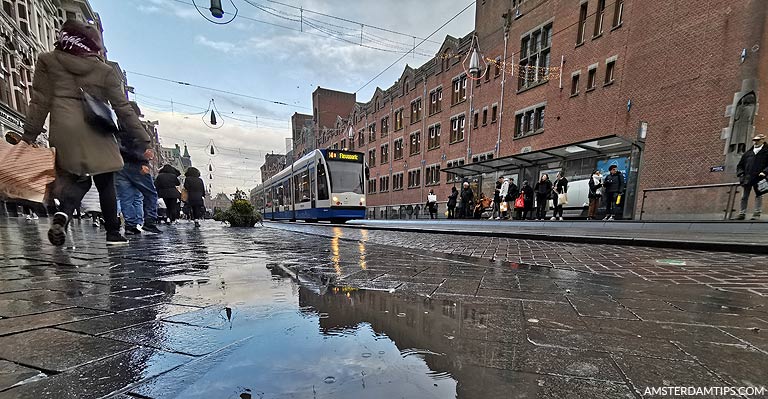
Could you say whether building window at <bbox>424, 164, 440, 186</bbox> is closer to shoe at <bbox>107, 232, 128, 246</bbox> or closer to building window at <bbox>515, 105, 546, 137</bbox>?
building window at <bbox>515, 105, 546, 137</bbox>

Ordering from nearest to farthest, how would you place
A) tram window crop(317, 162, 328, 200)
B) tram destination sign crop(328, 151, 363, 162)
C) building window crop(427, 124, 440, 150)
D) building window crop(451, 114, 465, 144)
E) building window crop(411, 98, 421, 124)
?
tram window crop(317, 162, 328, 200)
tram destination sign crop(328, 151, 363, 162)
building window crop(451, 114, 465, 144)
building window crop(427, 124, 440, 150)
building window crop(411, 98, 421, 124)

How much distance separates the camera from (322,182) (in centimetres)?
1411

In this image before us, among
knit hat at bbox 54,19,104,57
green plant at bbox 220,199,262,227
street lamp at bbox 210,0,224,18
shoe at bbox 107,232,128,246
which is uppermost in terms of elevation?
street lamp at bbox 210,0,224,18

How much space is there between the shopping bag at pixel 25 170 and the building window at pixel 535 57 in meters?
20.1

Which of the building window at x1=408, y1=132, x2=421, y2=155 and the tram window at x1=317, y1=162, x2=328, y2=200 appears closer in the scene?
the tram window at x1=317, y1=162, x2=328, y2=200

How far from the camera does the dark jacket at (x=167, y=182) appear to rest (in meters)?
9.47

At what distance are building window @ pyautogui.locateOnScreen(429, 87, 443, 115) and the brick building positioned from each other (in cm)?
75

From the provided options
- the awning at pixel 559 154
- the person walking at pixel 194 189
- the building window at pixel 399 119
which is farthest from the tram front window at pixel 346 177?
the building window at pixel 399 119

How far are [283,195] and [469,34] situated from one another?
17625 mm

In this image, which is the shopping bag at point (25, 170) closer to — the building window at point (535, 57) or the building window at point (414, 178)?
the building window at point (535, 57)

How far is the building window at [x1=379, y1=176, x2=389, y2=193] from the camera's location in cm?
3281

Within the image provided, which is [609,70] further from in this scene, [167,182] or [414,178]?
[167,182]

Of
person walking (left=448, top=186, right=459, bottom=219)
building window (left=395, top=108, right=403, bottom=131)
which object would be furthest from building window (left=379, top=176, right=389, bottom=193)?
A: person walking (left=448, top=186, right=459, bottom=219)

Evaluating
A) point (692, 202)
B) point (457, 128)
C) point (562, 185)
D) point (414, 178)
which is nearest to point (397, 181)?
point (414, 178)
